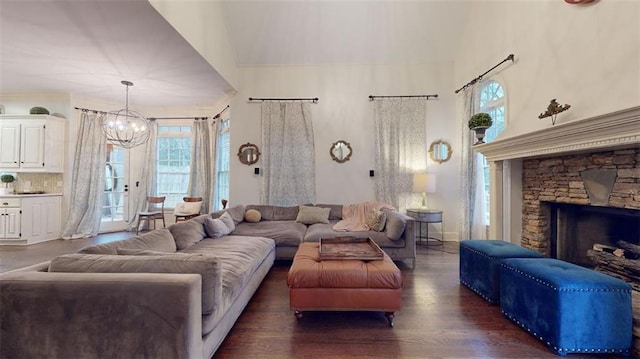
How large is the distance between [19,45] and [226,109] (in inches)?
114

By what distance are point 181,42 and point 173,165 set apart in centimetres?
346

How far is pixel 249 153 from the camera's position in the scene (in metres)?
5.25

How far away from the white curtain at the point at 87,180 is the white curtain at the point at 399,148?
5.64m

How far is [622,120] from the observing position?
6.15ft

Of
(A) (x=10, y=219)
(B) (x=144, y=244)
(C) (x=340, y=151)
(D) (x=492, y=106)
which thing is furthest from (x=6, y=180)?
(D) (x=492, y=106)

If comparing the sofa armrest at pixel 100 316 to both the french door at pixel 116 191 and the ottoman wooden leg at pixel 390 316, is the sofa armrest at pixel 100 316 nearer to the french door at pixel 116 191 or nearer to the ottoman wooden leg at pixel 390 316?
Answer: the ottoman wooden leg at pixel 390 316

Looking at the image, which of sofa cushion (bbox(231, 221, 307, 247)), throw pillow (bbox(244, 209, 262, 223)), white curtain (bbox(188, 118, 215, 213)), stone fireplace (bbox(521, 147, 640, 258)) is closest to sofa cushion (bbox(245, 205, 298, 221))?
throw pillow (bbox(244, 209, 262, 223))

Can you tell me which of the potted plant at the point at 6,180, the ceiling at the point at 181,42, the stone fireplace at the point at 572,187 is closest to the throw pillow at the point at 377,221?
the stone fireplace at the point at 572,187

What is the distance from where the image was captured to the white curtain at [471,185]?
4406 millimetres

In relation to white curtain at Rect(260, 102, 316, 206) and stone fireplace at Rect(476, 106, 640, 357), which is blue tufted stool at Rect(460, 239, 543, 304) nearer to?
stone fireplace at Rect(476, 106, 640, 357)

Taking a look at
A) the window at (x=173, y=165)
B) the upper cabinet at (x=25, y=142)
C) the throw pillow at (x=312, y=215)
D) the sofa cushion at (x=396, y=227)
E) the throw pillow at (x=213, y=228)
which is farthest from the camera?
the window at (x=173, y=165)

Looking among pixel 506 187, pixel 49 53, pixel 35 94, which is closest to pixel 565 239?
pixel 506 187

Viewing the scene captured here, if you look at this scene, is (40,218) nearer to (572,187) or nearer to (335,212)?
(335,212)

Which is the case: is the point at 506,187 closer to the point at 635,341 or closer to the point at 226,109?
the point at 635,341
